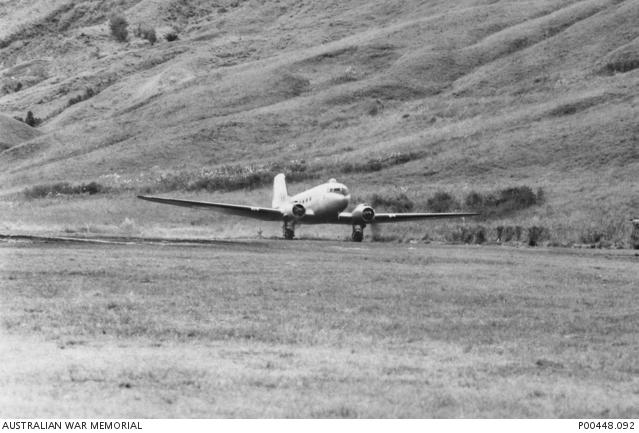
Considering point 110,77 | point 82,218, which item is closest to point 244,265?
point 82,218

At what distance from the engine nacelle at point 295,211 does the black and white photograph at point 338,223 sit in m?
0.17

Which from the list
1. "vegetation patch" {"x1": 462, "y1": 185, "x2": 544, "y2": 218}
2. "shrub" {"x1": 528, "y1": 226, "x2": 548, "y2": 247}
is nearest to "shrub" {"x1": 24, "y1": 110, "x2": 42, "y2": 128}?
"vegetation patch" {"x1": 462, "y1": 185, "x2": 544, "y2": 218}

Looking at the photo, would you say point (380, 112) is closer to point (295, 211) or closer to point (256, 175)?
point (256, 175)

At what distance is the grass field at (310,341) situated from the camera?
36.2 feet

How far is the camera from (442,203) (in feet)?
232

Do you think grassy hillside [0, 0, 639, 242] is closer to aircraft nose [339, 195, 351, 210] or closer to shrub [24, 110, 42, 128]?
shrub [24, 110, 42, 128]

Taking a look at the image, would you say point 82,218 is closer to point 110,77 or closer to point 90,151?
point 90,151

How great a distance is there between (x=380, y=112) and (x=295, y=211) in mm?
65158

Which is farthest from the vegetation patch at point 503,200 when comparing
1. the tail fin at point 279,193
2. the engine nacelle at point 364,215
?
the engine nacelle at point 364,215

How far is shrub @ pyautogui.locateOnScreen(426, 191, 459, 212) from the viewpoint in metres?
70.0

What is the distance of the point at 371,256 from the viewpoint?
35.9 meters

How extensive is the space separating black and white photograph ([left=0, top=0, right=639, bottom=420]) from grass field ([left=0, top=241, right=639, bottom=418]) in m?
0.07

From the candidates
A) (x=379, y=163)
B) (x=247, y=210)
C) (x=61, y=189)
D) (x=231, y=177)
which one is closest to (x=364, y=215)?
(x=247, y=210)

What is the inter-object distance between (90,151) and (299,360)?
110507 millimetres
